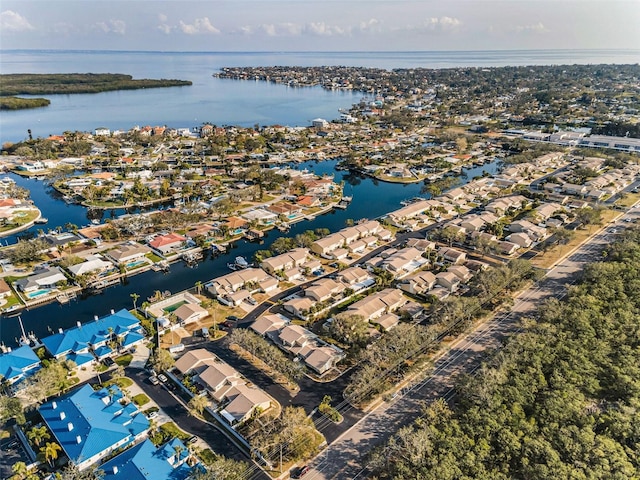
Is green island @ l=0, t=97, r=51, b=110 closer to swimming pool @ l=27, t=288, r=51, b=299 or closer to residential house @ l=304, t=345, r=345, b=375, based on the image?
swimming pool @ l=27, t=288, r=51, b=299

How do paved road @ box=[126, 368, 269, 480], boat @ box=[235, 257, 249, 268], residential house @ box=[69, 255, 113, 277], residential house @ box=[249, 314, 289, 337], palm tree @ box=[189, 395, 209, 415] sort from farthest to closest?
boat @ box=[235, 257, 249, 268], residential house @ box=[69, 255, 113, 277], residential house @ box=[249, 314, 289, 337], palm tree @ box=[189, 395, 209, 415], paved road @ box=[126, 368, 269, 480]

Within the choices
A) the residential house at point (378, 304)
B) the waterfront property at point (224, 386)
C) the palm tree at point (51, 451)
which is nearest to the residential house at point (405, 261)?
the residential house at point (378, 304)

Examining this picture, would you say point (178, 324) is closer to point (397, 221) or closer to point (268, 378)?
point (268, 378)

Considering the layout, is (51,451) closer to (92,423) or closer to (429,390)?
(92,423)

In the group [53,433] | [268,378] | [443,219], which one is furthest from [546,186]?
[53,433]

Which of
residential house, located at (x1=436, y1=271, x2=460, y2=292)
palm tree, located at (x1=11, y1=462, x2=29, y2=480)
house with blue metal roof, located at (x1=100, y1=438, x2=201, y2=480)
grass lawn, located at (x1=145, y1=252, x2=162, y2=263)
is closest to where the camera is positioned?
palm tree, located at (x1=11, y1=462, x2=29, y2=480)

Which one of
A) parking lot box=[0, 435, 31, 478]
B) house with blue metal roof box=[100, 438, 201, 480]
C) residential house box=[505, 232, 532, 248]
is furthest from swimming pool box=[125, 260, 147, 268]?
residential house box=[505, 232, 532, 248]

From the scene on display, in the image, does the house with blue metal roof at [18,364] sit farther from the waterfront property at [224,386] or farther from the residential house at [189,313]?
the waterfront property at [224,386]
